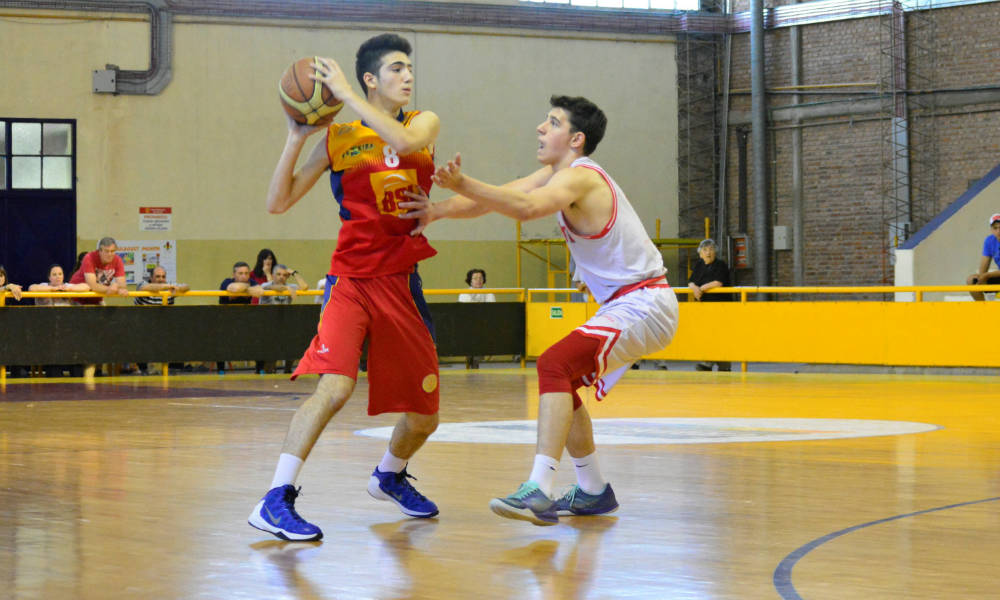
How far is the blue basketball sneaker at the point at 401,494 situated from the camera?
5.11 metres

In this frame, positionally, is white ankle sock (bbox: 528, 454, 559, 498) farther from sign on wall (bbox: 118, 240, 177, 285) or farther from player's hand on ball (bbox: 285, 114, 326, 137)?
sign on wall (bbox: 118, 240, 177, 285)

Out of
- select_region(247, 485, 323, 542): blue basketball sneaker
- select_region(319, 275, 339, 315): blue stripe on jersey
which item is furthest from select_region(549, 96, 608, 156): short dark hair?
select_region(247, 485, 323, 542): blue basketball sneaker

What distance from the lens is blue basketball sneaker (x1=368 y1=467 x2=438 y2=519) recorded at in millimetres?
5107

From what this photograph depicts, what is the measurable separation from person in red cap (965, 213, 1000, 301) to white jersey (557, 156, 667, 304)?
1094cm

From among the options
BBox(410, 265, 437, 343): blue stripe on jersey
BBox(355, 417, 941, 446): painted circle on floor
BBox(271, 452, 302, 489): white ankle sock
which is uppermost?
BBox(410, 265, 437, 343): blue stripe on jersey

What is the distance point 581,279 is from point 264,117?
18103 mm

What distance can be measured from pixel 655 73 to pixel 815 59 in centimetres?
291

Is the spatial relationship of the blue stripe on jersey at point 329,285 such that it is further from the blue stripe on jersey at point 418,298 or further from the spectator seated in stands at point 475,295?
the spectator seated in stands at point 475,295

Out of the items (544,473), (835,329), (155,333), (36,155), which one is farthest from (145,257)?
(544,473)

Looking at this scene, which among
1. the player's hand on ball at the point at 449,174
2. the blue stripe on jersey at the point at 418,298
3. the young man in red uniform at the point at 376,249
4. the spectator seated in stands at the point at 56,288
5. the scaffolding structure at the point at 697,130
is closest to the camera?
the player's hand on ball at the point at 449,174

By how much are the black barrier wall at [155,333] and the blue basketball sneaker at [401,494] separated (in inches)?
434

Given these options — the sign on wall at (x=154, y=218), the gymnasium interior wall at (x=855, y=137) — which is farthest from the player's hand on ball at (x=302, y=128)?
the gymnasium interior wall at (x=855, y=137)

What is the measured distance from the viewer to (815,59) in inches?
966

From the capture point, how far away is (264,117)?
22.7 meters
